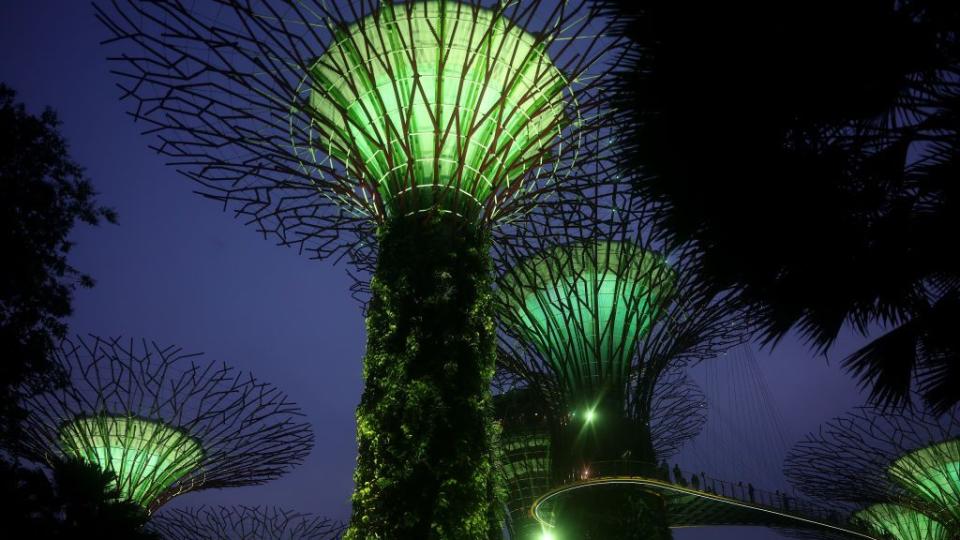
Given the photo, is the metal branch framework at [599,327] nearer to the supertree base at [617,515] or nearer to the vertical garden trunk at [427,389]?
the supertree base at [617,515]

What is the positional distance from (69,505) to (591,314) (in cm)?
1641

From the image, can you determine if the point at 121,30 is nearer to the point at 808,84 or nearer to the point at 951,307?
the point at 808,84

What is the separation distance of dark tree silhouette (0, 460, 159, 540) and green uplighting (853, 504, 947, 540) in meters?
25.2

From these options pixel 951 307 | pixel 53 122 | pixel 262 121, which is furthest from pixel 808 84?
pixel 53 122

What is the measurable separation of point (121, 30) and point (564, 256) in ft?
45.9

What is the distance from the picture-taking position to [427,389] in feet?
29.2

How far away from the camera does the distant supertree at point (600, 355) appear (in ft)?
60.3

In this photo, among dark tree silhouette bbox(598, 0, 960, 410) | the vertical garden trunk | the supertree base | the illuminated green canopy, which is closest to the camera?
dark tree silhouette bbox(598, 0, 960, 410)

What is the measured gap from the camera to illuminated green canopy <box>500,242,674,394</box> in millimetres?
19422

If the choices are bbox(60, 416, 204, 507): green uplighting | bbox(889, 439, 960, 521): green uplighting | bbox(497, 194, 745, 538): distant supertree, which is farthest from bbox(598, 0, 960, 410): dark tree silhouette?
bbox(889, 439, 960, 521): green uplighting

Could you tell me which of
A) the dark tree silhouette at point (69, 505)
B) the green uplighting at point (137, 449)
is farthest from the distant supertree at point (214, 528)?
the dark tree silhouette at point (69, 505)

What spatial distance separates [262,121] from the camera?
11766 mm

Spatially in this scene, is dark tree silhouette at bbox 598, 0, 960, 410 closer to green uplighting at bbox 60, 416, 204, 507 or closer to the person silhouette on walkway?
the person silhouette on walkway

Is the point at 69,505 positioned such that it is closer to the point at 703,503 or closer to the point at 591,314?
the point at 591,314
